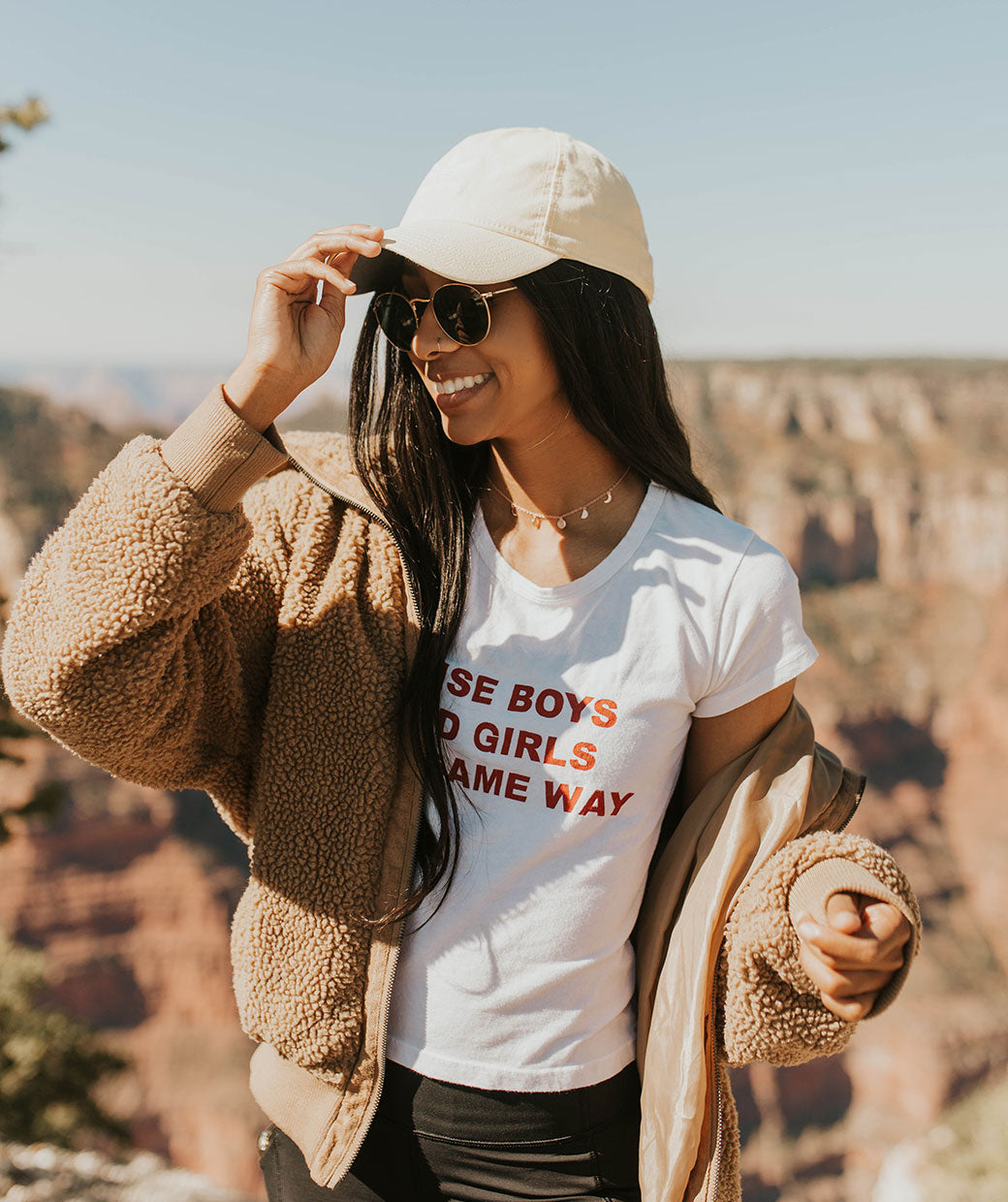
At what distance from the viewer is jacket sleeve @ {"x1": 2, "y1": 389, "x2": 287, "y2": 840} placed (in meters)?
1.17

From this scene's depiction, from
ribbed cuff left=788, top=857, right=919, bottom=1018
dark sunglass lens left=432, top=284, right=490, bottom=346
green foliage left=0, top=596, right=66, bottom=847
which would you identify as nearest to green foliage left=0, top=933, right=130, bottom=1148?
green foliage left=0, top=596, right=66, bottom=847

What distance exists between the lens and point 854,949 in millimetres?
1177

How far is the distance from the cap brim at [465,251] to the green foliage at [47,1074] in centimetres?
947

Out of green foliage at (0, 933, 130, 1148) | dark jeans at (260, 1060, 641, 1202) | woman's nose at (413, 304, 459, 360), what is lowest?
green foliage at (0, 933, 130, 1148)

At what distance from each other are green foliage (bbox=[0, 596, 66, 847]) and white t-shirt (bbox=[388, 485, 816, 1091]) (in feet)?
7.33

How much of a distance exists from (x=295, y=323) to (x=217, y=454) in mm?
209

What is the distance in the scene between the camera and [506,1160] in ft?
4.48

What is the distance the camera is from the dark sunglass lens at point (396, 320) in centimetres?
142

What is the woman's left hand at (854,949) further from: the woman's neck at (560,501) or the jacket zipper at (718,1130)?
the woman's neck at (560,501)

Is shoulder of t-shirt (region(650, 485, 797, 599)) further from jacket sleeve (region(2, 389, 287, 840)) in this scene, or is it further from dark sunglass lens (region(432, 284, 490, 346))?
jacket sleeve (region(2, 389, 287, 840))

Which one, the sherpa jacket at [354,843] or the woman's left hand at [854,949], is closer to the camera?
the woman's left hand at [854,949]

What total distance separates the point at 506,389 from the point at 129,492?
51 centimetres

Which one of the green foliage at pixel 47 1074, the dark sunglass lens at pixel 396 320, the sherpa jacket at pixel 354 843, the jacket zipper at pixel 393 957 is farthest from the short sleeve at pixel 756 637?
the green foliage at pixel 47 1074

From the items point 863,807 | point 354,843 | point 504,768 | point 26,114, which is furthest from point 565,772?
point 863,807
